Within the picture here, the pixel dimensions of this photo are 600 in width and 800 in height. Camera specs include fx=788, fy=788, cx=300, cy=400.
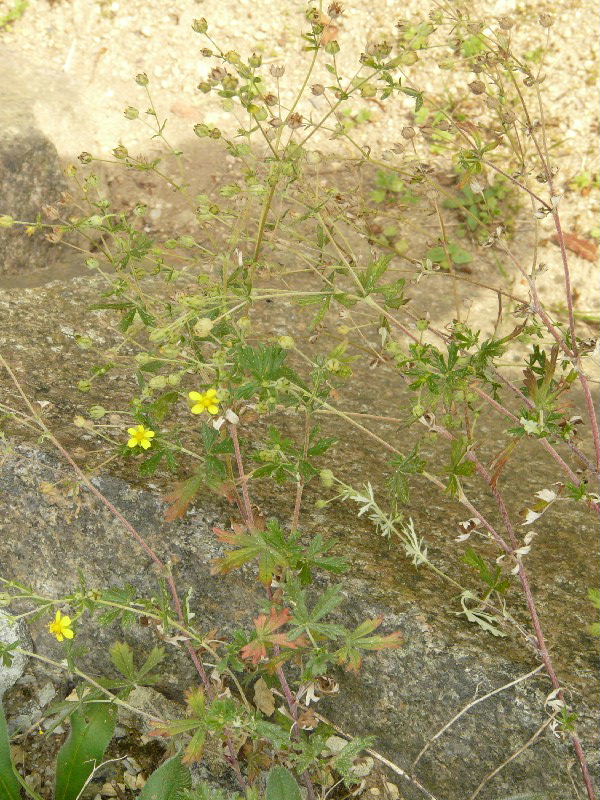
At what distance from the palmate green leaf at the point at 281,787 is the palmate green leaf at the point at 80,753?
1.49ft

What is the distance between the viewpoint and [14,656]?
7.08 feet

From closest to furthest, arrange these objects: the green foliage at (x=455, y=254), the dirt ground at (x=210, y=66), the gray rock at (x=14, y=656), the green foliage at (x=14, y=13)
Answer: the gray rock at (x=14, y=656) → the green foliage at (x=455, y=254) → the dirt ground at (x=210, y=66) → the green foliage at (x=14, y=13)

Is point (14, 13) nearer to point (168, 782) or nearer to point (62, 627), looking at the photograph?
point (62, 627)

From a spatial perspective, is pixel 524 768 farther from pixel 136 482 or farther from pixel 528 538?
pixel 136 482

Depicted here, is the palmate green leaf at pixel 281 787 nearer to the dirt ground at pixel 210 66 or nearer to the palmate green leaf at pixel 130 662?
the palmate green leaf at pixel 130 662

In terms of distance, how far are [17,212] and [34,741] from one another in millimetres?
2584

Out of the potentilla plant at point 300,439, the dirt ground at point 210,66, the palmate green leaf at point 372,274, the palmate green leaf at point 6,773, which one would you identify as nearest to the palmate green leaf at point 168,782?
the potentilla plant at point 300,439

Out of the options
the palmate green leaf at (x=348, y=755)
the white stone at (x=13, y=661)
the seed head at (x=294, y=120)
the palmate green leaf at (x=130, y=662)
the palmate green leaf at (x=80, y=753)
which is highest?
the seed head at (x=294, y=120)

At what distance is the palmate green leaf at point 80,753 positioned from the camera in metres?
1.90

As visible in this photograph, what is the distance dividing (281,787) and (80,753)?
1.72 feet

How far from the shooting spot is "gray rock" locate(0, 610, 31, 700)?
216cm

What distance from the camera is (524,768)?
183 centimetres

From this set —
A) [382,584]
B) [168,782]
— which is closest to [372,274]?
[382,584]

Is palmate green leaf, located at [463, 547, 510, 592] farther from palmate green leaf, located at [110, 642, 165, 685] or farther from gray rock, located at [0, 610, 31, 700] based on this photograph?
gray rock, located at [0, 610, 31, 700]
